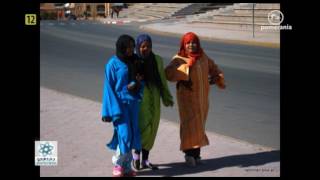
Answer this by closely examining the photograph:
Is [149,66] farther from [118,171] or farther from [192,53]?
[118,171]

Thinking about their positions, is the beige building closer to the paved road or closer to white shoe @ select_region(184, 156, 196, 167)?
the paved road

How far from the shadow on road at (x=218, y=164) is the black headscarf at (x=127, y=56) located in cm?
111

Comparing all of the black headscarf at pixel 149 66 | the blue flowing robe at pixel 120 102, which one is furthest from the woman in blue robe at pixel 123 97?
the black headscarf at pixel 149 66

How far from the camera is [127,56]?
591 centimetres

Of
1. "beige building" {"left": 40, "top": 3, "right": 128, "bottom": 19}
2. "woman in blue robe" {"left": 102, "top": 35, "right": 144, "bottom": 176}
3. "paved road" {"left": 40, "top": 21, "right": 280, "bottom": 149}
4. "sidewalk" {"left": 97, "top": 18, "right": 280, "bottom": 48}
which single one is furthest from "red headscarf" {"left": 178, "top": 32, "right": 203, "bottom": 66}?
"beige building" {"left": 40, "top": 3, "right": 128, "bottom": 19}

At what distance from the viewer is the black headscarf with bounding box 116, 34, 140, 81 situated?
5824 mm

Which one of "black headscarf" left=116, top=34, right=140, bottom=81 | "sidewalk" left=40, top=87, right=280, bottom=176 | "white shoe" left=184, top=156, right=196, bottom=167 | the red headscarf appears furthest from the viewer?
"white shoe" left=184, top=156, right=196, bottom=167

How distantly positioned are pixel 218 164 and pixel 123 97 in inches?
57.3

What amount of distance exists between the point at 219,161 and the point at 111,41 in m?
17.5

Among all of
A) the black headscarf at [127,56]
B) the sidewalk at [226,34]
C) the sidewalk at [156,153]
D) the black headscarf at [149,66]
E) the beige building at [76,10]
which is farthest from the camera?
the beige building at [76,10]

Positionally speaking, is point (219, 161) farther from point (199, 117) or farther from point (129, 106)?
point (129, 106)

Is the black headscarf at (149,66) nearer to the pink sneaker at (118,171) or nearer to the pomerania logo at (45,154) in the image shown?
the pink sneaker at (118,171)

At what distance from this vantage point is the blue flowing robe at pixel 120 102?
5.87 m
